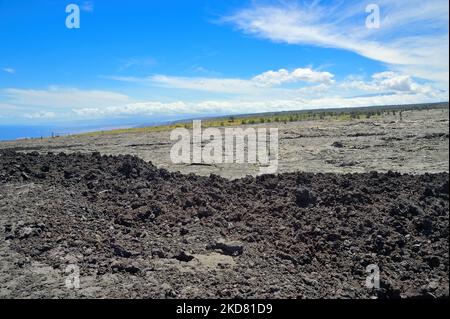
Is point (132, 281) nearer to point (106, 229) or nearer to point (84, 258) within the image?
point (84, 258)

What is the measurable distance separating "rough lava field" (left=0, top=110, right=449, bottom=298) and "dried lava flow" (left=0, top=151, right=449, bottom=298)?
0.9 inches

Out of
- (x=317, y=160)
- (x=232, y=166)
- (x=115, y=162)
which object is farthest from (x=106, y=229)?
(x=317, y=160)

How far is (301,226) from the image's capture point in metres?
7.81

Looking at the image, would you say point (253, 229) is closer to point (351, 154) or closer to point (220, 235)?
point (220, 235)

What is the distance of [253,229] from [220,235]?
2.09 feet

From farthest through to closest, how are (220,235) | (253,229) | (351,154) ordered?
(351,154) → (253,229) → (220,235)

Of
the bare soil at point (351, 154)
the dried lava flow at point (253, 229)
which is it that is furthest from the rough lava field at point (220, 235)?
the bare soil at point (351, 154)

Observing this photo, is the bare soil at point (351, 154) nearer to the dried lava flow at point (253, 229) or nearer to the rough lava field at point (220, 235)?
the rough lava field at point (220, 235)

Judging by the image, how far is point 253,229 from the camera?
7824 mm

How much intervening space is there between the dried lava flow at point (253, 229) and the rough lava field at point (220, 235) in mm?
24

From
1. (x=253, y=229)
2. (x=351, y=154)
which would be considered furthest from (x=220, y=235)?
(x=351, y=154)

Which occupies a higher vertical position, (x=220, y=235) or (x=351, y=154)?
(x=351, y=154)
